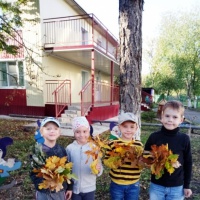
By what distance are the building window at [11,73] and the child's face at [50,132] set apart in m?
9.27

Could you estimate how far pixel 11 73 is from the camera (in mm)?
10391

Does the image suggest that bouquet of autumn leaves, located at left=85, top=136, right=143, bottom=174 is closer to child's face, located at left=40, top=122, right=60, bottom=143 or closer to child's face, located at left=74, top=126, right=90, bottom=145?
child's face, located at left=74, top=126, right=90, bottom=145

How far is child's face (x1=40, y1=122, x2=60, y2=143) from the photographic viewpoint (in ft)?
5.70

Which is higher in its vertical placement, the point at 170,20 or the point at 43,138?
the point at 170,20

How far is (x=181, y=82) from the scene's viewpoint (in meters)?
25.2

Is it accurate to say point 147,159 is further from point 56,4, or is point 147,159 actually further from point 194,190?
point 56,4

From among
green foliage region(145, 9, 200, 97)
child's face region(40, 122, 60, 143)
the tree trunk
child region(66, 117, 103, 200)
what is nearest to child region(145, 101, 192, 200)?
child region(66, 117, 103, 200)

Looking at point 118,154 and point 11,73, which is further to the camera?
point 11,73

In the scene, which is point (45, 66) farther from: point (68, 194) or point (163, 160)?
point (163, 160)

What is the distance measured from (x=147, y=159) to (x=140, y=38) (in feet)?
6.92

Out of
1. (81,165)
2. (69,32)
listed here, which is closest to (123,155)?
(81,165)

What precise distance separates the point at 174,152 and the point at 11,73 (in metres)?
10.4

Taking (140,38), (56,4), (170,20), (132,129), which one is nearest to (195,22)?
(170,20)

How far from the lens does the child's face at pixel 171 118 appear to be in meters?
1.74
